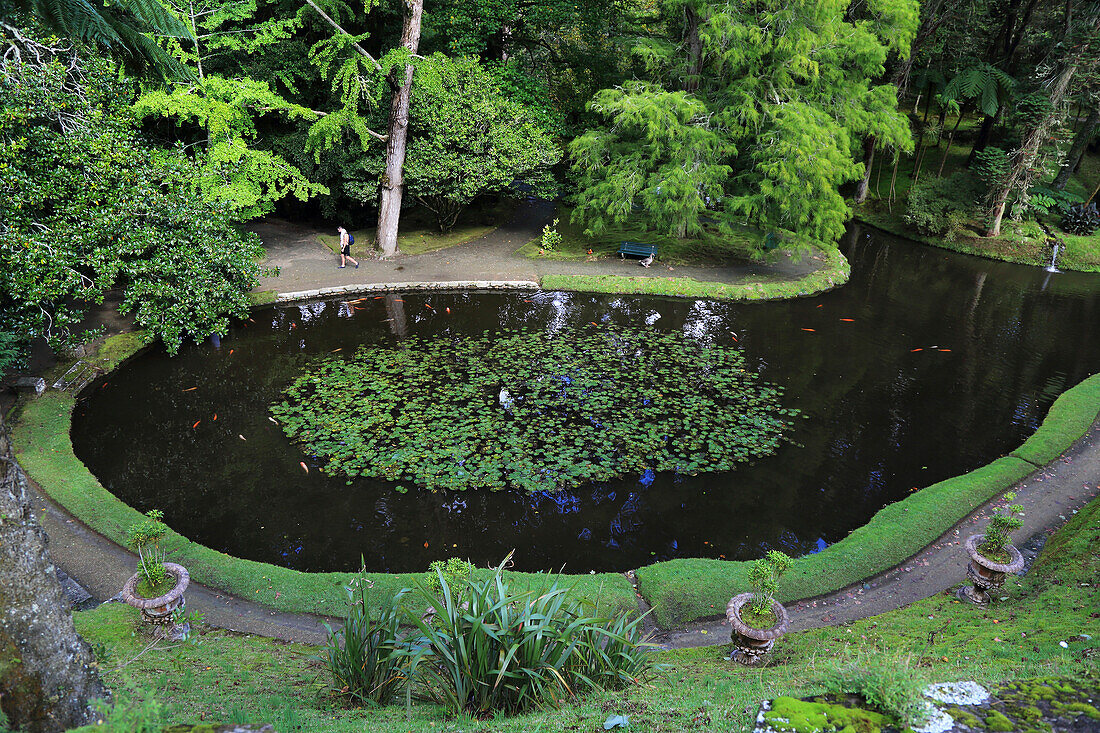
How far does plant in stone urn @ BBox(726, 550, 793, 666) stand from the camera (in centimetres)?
566

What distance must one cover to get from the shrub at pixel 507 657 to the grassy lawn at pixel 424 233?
1467cm

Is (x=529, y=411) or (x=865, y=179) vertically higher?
(x=865, y=179)

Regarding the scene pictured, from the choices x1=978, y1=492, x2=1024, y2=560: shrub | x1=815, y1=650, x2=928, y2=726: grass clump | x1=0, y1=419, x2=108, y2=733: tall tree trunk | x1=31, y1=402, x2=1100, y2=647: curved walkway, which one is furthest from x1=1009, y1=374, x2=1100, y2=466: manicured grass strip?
x1=0, y1=419, x2=108, y2=733: tall tree trunk

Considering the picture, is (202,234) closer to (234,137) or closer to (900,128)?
(234,137)

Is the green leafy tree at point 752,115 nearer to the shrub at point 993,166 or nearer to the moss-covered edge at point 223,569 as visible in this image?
the shrub at point 993,166

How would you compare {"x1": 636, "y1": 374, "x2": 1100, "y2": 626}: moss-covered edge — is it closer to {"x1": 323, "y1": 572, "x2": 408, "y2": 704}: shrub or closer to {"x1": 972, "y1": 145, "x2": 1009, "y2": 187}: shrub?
{"x1": 323, "y1": 572, "x2": 408, "y2": 704}: shrub

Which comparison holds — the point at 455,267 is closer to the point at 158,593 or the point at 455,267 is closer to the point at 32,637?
the point at 158,593

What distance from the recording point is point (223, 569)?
7219mm

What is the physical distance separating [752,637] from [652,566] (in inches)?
73.1

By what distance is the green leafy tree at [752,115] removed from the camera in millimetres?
15406

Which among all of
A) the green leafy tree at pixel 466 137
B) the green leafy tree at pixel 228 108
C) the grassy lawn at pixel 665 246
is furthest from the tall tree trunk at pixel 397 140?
the grassy lawn at pixel 665 246

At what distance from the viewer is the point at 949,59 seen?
79.2 feet

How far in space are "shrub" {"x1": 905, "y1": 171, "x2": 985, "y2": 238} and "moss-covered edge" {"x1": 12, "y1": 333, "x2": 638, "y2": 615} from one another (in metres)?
20.7

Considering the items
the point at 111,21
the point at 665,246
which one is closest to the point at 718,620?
the point at 111,21
